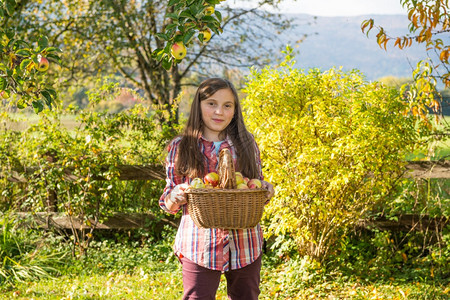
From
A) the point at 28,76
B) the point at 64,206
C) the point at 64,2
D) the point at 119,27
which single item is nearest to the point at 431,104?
the point at 28,76

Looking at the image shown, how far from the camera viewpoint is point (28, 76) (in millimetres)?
2510

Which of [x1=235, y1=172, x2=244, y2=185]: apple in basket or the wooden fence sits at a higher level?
[x1=235, y1=172, x2=244, y2=185]: apple in basket

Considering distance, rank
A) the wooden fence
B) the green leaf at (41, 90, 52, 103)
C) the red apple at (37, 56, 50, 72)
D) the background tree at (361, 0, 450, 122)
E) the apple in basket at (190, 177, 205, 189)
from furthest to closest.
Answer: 1. the wooden fence
2. the background tree at (361, 0, 450, 122)
3. the green leaf at (41, 90, 52, 103)
4. the red apple at (37, 56, 50, 72)
5. the apple in basket at (190, 177, 205, 189)

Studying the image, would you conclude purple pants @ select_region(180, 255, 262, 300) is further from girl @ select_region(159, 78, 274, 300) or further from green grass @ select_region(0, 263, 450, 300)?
green grass @ select_region(0, 263, 450, 300)

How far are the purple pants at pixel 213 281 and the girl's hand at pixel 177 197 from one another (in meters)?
0.27

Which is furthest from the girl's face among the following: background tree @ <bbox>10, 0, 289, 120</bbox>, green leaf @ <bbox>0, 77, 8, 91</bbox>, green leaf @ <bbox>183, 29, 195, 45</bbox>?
background tree @ <bbox>10, 0, 289, 120</bbox>

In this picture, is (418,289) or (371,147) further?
(418,289)

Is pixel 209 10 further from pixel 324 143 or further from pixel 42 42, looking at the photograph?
pixel 324 143

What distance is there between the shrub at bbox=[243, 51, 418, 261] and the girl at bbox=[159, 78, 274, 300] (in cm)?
150

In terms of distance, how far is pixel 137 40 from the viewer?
27.6 ft

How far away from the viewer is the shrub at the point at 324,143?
157 inches

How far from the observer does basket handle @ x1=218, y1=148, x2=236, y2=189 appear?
85.2 inches

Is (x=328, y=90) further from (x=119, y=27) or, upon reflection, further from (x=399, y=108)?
(x=119, y=27)

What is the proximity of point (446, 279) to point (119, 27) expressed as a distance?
5.87 meters
